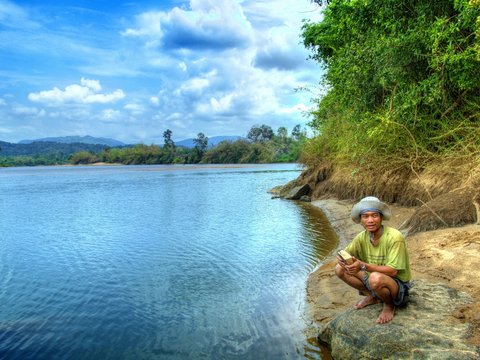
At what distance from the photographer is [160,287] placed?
901 centimetres

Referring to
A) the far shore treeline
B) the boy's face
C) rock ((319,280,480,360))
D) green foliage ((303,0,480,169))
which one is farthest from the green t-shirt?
the far shore treeline

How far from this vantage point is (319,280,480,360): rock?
437cm

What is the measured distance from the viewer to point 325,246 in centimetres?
1230

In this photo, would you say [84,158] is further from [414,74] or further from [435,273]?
[435,273]

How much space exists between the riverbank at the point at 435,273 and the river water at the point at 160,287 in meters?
0.39

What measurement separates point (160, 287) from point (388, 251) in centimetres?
570

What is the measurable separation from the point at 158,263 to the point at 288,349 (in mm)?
6106

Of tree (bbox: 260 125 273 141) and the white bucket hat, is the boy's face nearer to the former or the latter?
the white bucket hat

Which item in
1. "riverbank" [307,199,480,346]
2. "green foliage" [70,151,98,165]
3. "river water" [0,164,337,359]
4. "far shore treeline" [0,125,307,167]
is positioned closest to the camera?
"riverbank" [307,199,480,346]

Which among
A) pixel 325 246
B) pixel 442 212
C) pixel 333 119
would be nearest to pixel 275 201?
pixel 333 119

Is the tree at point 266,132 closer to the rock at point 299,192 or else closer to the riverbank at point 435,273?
the rock at point 299,192

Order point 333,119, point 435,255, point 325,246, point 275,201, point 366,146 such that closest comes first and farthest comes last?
1. point 435,255
2. point 325,246
3. point 366,146
4. point 333,119
5. point 275,201

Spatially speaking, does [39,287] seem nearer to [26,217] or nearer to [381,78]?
[381,78]

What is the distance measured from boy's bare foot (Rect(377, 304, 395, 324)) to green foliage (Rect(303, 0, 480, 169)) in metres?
6.13
